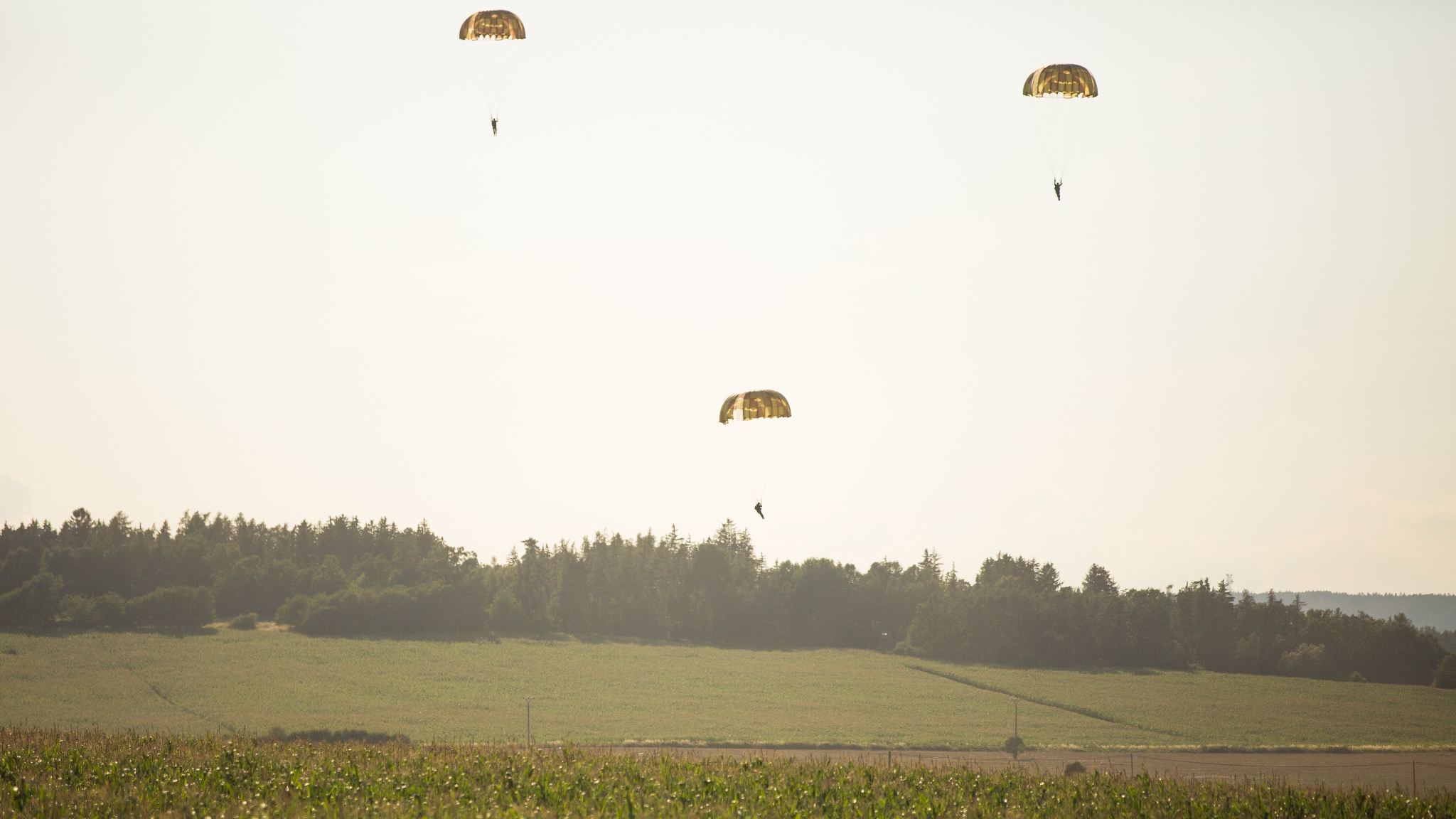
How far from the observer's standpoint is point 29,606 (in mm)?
76562

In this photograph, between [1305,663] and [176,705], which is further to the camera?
[1305,663]

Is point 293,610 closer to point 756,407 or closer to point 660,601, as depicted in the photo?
point 660,601

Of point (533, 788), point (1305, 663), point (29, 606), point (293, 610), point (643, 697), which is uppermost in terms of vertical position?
point (29, 606)

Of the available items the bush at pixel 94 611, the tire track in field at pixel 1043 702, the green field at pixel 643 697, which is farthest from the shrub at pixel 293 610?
the tire track in field at pixel 1043 702

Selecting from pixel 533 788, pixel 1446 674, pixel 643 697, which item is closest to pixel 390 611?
pixel 643 697

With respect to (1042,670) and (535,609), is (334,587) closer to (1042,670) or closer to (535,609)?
(535,609)

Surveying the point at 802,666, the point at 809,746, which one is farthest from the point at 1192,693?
the point at 809,746

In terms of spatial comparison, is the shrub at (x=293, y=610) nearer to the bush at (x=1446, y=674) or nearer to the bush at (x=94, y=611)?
the bush at (x=94, y=611)

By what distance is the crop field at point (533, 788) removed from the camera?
64.2 ft

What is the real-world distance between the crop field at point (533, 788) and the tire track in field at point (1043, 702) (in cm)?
3898

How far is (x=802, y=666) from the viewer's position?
8431cm

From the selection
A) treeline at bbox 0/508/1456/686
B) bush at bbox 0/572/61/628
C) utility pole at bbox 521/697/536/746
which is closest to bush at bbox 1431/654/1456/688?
treeline at bbox 0/508/1456/686

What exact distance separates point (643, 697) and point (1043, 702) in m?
28.4

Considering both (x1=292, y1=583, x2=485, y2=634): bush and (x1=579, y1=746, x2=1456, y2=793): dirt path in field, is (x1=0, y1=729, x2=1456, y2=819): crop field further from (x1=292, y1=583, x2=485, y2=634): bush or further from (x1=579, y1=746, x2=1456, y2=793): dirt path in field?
(x1=292, y1=583, x2=485, y2=634): bush
